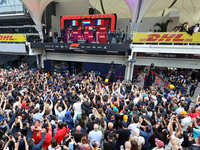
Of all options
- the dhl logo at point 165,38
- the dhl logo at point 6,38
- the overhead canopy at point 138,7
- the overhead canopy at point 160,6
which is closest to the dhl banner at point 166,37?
the dhl logo at point 165,38

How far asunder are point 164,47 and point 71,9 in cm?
1576

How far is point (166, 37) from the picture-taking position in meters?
10.9

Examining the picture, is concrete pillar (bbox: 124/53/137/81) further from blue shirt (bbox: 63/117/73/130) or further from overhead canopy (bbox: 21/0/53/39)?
overhead canopy (bbox: 21/0/53/39)

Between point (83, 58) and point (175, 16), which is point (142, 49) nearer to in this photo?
point (83, 58)

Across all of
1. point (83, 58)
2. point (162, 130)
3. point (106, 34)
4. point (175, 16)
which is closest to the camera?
point (162, 130)

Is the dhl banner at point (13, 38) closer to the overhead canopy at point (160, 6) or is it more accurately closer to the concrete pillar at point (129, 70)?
the overhead canopy at point (160, 6)

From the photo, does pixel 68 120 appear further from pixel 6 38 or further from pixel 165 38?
pixel 6 38

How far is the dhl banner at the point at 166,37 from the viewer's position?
1019 centimetres

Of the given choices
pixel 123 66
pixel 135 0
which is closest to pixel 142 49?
pixel 123 66

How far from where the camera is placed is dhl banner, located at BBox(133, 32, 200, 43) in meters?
10.2

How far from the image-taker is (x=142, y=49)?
1178 cm

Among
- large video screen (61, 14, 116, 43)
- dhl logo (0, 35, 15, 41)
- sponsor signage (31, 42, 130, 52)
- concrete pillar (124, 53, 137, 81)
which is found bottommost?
concrete pillar (124, 53, 137, 81)

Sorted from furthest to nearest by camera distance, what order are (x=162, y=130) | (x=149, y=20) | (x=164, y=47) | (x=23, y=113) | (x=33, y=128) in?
1. (x=149, y=20)
2. (x=164, y=47)
3. (x=23, y=113)
4. (x=162, y=130)
5. (x=33, y=128)

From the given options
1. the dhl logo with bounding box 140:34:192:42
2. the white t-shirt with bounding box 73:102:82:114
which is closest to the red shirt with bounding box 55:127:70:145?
the white t-shirt with bounding box 73:102:82:114
